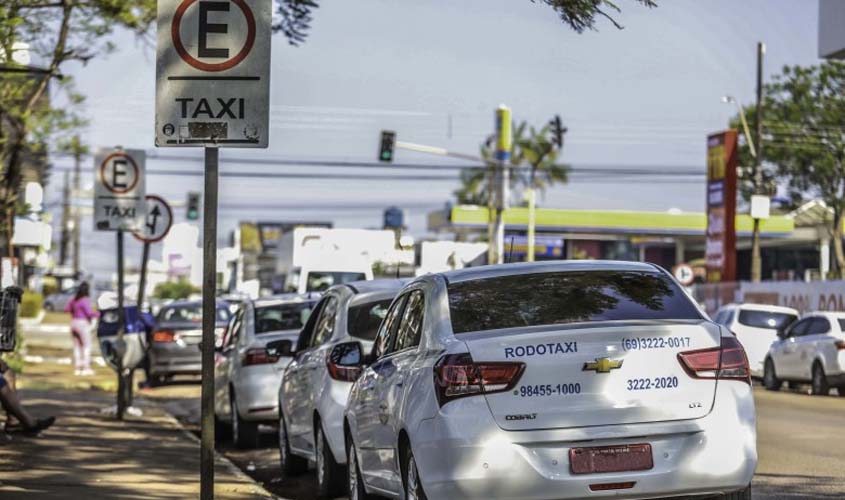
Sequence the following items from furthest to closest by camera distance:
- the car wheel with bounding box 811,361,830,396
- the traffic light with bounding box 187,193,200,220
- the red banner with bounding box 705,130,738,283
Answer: the traffic light with bounding box 187,193,200,220 < the red banner with bounding box 705,130,738,283 < the car wheel with bounding box 811,361,830,396

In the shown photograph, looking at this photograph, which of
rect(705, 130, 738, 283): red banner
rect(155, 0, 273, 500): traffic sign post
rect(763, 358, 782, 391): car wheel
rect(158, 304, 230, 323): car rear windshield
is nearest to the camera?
rect(155, 0, 273, 500): traffic sign post

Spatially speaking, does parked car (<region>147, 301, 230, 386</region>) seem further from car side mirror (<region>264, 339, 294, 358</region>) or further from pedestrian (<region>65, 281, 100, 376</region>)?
car side mirror (<region>264, 339, 294, 358</region>)

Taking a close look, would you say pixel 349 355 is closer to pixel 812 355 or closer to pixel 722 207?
pixel 812 355

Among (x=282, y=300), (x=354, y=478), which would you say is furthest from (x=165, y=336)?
(x=354, y=478)

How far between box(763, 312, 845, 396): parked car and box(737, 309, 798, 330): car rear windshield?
124 inches

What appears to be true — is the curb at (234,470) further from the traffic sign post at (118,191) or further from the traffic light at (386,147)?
the traffic light at (386,147)

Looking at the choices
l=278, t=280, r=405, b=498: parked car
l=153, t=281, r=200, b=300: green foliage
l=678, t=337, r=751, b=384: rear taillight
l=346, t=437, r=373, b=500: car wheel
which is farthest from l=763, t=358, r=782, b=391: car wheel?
l=153, t=281, r=200, b=300: green foliage

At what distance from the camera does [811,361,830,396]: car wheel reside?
2873cm

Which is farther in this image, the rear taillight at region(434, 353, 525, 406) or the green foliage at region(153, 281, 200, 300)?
the green foliage at region(153, 281, 200, 300)

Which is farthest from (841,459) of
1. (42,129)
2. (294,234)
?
(294,234)

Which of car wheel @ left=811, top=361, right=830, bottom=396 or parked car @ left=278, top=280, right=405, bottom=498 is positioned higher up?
parked car @ left=278, top=280, right=405, bottom=498

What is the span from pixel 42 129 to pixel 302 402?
450 inches

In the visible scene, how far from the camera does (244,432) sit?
16.8 meters

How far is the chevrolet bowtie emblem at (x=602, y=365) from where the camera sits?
7.76 meters
